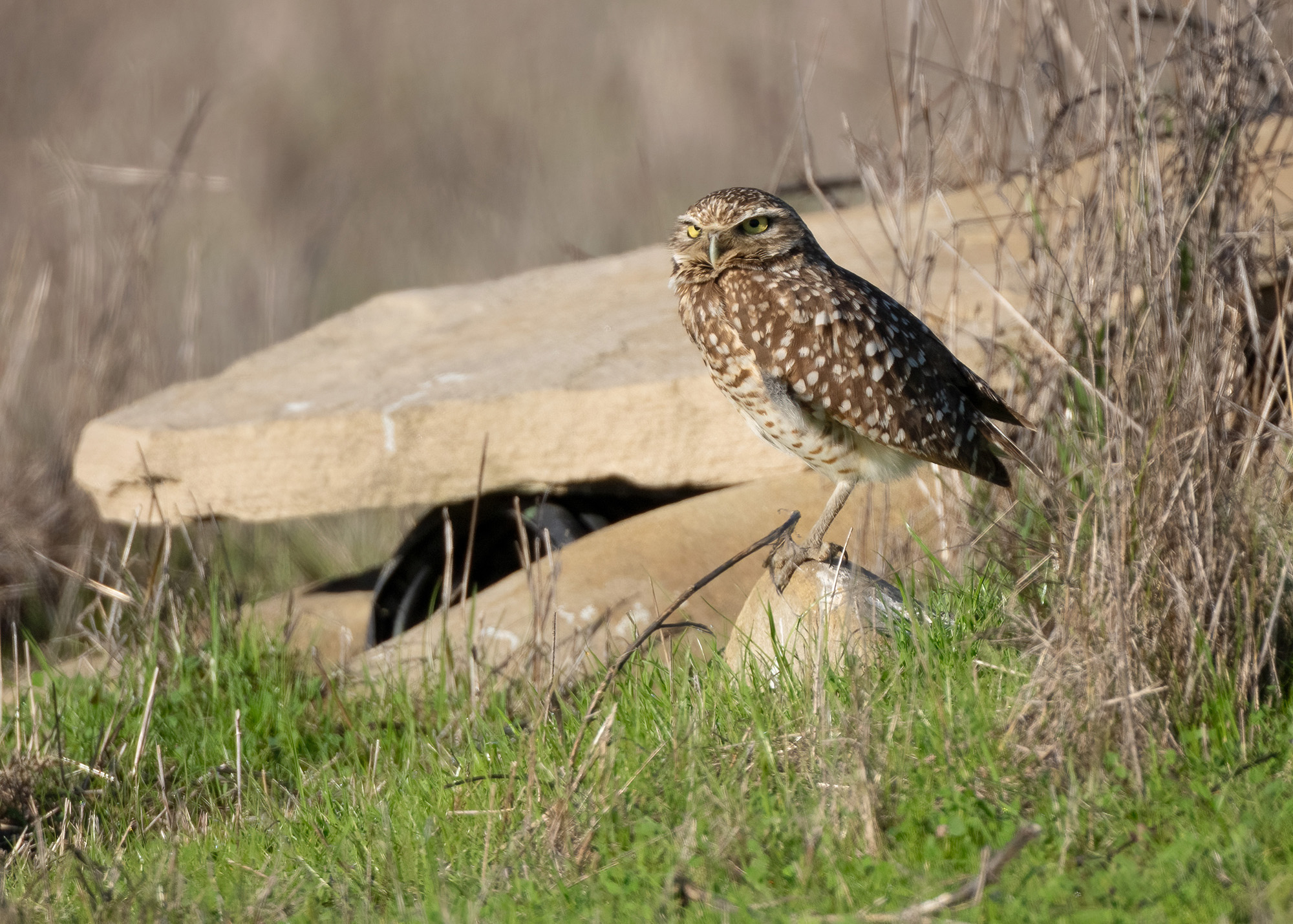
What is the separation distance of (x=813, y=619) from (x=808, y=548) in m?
0.39

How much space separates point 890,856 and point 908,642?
82 cm

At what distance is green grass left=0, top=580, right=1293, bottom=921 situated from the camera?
2051 mm

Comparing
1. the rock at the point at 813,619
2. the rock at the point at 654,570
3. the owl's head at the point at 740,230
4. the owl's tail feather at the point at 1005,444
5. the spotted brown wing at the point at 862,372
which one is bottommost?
the rock at the point at 654,570

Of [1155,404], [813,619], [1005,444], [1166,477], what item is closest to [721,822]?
[813,619]

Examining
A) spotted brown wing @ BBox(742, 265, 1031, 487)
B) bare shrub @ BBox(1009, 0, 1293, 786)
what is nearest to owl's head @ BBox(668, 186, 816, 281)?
spotted brown wing @ BBox(742, 265, 1031, 487)

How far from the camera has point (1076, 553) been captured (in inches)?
102

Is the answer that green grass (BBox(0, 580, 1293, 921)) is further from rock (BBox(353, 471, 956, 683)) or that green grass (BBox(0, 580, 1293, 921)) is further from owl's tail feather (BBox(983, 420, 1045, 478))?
rock (BBox(353, 471, 956, 683))

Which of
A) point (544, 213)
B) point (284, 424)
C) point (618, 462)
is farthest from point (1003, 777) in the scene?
point (544, 213)

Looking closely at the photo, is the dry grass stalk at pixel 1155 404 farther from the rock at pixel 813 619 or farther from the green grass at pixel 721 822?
the rock at pixel 813 619

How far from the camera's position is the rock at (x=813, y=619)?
2898 millimetres

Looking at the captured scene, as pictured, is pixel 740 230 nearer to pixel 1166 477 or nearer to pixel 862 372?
pixel 862 372

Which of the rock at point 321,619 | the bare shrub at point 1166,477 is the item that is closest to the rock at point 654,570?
the rock at point 321,619

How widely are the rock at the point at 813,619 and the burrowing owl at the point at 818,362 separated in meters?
0.17

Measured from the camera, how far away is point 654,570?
438cm
